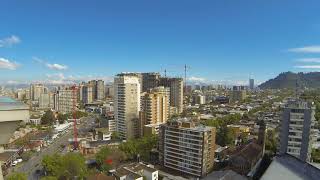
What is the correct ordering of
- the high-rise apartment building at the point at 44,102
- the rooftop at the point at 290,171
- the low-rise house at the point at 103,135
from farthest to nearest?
the high-rise apartment building at the point at 44,102, the low-rise house at the point at 103,135, the rooftop at the point at 290,171

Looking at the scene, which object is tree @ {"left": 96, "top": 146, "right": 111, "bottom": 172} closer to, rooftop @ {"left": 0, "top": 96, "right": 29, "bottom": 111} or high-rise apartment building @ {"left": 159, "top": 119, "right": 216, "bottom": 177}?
high-rise apartment building @ {"left": 159, "top": 119, "right": 216, "bottom": 177}

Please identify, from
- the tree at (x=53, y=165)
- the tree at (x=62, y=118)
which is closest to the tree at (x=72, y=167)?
the tree at (x=53, y=165)

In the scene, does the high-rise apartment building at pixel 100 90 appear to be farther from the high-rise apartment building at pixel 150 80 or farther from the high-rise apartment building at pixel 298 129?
the high-rise apartment building at pixel 298 129

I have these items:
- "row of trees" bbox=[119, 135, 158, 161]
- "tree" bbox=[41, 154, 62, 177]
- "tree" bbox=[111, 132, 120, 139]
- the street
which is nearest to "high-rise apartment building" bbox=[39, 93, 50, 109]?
the street

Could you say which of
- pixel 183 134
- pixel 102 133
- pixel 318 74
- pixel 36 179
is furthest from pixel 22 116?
pixel 318 74

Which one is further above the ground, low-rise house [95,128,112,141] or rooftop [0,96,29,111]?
rooftop [0,96,29,111]

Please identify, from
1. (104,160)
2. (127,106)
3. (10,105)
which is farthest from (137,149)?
(10,105)

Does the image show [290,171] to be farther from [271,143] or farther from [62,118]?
[62,118]
